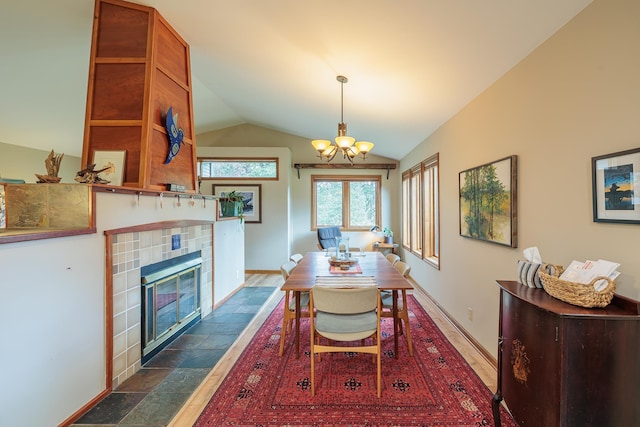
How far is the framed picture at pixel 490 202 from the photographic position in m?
2.02

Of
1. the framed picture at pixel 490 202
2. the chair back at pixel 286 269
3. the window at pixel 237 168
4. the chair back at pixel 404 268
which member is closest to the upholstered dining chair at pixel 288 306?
the chair back at pixel 286 269

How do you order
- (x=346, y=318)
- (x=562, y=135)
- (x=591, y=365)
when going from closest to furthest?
(x=591, y=365)
(x=562, y=135)
(x=346, y=318)

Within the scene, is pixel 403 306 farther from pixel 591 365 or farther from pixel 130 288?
pixel 130 288

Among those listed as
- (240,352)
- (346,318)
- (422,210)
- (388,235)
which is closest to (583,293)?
(346,318)

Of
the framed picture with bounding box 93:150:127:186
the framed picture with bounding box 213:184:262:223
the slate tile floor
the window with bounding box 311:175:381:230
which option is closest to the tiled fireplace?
the slate tile floor

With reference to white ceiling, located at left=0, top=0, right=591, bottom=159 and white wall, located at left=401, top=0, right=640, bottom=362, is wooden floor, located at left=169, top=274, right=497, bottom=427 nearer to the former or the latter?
white wall, located at left=401, top=0, right=640, bottom=362

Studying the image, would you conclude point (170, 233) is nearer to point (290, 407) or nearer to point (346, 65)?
point (290, 407)

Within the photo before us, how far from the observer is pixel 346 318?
6.81 ft

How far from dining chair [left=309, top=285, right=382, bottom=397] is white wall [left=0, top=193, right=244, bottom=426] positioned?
1.50m

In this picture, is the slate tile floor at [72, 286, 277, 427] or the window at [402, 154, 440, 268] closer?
the slate tile floor at [72, 286, 277, 427]

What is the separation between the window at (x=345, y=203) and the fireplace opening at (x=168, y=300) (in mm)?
3287

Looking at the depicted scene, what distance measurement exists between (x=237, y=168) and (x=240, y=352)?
13.3ft

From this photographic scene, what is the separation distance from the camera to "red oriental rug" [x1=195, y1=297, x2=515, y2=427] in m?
1.71

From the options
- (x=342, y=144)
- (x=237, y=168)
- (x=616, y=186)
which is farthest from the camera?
(x=237, y=168)
